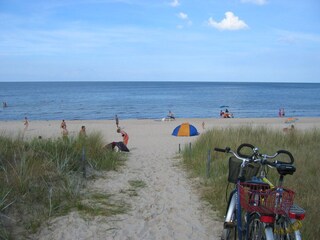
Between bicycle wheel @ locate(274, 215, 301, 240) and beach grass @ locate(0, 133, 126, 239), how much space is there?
3052 mm

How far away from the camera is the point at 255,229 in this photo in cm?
308

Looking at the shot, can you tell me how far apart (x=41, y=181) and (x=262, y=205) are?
13.5 ft

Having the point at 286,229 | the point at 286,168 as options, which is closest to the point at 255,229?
the point at 286,229

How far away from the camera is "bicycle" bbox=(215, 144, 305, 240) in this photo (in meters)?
2.59

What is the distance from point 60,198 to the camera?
547 centimetres

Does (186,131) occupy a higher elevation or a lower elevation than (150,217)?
lower

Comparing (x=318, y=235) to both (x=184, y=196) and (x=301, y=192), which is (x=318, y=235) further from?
(x=184, y=196)

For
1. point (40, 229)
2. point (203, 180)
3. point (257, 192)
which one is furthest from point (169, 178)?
point (257, 192)

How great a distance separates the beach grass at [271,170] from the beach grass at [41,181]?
6.15 ft

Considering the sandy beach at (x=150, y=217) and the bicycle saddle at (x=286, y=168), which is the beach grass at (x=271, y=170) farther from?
the bicycle saddle at (x=286, y=168)

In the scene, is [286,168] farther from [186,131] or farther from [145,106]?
[145,106]

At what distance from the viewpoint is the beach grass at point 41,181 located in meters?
4.75

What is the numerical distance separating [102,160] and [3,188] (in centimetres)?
333

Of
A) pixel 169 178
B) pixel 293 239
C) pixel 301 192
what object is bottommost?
pixel 169 178
